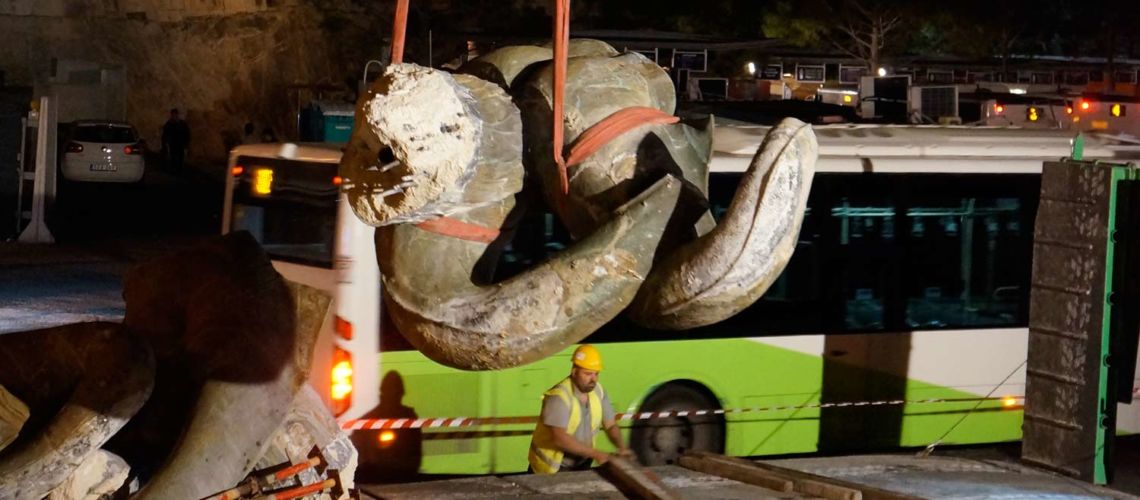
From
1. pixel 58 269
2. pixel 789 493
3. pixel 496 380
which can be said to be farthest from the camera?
pixel 58 269

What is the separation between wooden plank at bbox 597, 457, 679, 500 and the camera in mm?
7172

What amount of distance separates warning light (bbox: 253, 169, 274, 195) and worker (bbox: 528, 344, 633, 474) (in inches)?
111

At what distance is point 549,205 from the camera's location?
4156 mm

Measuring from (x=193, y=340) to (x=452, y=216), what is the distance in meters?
2.38

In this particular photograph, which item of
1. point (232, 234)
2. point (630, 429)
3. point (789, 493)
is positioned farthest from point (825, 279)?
point (232, 234)

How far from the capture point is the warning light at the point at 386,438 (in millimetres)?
10260

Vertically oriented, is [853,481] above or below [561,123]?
below

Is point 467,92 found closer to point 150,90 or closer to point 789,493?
point 789,493

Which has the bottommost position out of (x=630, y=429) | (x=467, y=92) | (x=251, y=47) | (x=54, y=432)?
(x=630, y=429)

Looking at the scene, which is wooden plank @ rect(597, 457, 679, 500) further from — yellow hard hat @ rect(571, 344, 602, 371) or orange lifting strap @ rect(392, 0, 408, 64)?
orange lifting strap @ rect(392, 0, 408, 64)

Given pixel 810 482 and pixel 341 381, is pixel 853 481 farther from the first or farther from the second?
pixel 341 381

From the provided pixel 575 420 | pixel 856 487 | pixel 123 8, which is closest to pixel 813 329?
pixel 575 420

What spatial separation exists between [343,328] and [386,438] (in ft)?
2.76

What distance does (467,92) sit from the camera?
154 inches
